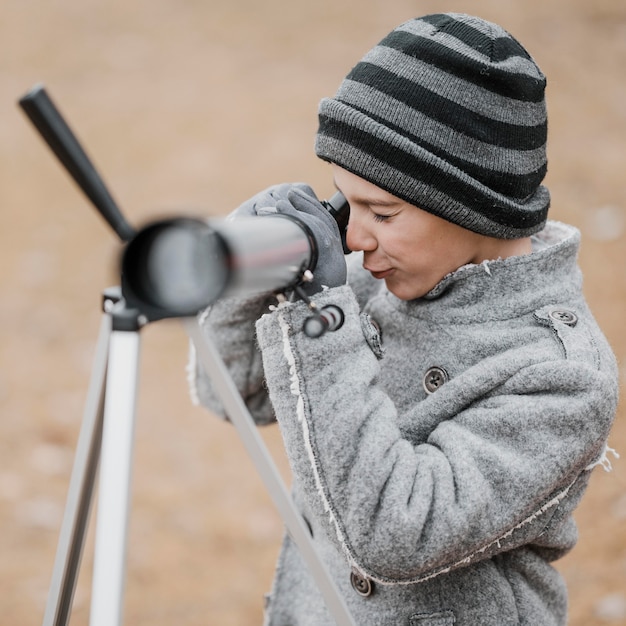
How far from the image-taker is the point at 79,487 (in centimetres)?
84

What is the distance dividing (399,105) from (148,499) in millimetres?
2024

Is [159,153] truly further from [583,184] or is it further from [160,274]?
[160,274]

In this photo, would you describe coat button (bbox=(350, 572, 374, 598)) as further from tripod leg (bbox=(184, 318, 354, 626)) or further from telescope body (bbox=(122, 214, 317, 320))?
telescope body (bbox=(122, 214, 317, 320))

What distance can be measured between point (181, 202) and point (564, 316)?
358 centimetres

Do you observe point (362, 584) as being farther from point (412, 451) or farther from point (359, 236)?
point (359, 236)

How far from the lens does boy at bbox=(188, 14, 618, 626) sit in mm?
974

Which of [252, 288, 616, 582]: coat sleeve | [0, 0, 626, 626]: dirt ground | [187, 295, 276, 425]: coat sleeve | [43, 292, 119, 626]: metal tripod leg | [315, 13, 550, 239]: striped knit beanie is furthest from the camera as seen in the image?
[0, 0, 626, 626]: dirt ground

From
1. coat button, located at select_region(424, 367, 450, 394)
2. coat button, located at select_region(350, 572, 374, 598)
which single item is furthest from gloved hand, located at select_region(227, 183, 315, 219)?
coat button, located at select_region(350, 572, 374, 598)

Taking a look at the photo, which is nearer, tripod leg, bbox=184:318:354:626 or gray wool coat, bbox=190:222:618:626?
tripod leg, bbox=184:318:354:626

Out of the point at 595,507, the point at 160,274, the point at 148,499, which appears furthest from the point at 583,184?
the point at 160,274

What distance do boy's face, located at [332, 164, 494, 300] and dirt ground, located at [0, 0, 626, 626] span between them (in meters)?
0.46

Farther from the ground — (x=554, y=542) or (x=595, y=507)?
(x=554, y=542)

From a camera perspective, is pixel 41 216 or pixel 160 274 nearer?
pixel 160 274

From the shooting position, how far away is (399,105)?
1.07 m
